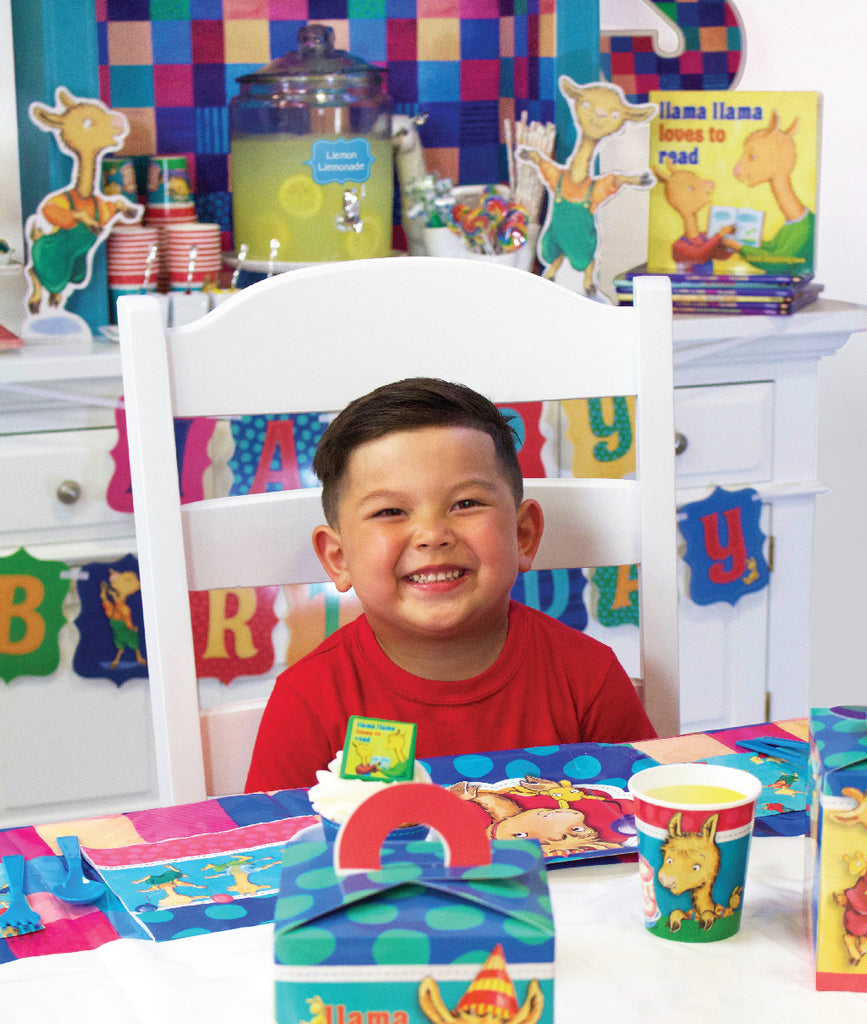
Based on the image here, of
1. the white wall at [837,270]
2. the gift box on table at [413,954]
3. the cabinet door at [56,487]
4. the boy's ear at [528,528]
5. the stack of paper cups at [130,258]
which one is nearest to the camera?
the gift box on table at [413,954]

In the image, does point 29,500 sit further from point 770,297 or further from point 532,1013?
point 532,1013

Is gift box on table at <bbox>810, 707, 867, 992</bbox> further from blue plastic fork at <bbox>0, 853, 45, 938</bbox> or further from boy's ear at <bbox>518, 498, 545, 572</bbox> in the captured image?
boy's ear at <bbox>518, 498, 545, 572</bbox>

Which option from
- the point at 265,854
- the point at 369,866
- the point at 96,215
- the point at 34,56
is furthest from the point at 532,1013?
the point at 34,56

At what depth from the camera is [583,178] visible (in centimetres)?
197

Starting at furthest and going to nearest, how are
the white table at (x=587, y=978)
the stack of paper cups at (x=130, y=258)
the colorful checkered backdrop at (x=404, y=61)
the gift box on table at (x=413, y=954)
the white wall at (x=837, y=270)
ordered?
1. the white wall at (x=837, y=270)
2. the colorful checkered backdrop at (x=404, y=61)
3. the stack of paper cups at (x=130, y=258)
4. the white table at (x=587, y=978)
5. the gift box on table at (x=413, y=954)

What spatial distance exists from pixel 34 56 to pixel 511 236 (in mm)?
709

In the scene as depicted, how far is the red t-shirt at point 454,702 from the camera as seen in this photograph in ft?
3.20

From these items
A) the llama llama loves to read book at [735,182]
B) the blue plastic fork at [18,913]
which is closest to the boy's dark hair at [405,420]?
the blue plastic fork at [18,913]

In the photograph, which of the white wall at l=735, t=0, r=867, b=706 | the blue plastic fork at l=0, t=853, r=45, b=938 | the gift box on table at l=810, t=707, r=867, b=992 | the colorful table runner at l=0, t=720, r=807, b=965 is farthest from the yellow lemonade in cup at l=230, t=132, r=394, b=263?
the gift box on table at l=810, t=707, r=867, b=992

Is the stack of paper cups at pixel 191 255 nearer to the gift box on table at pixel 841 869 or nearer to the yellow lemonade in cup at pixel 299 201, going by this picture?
the yellow lemonade in cup at pixel 299 201

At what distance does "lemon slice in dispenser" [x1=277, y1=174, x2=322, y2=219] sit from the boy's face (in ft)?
3.32

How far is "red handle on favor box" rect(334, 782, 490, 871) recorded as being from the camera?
0.47 metres

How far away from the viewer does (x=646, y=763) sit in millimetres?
809

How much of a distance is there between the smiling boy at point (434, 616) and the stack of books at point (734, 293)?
3.19ft
